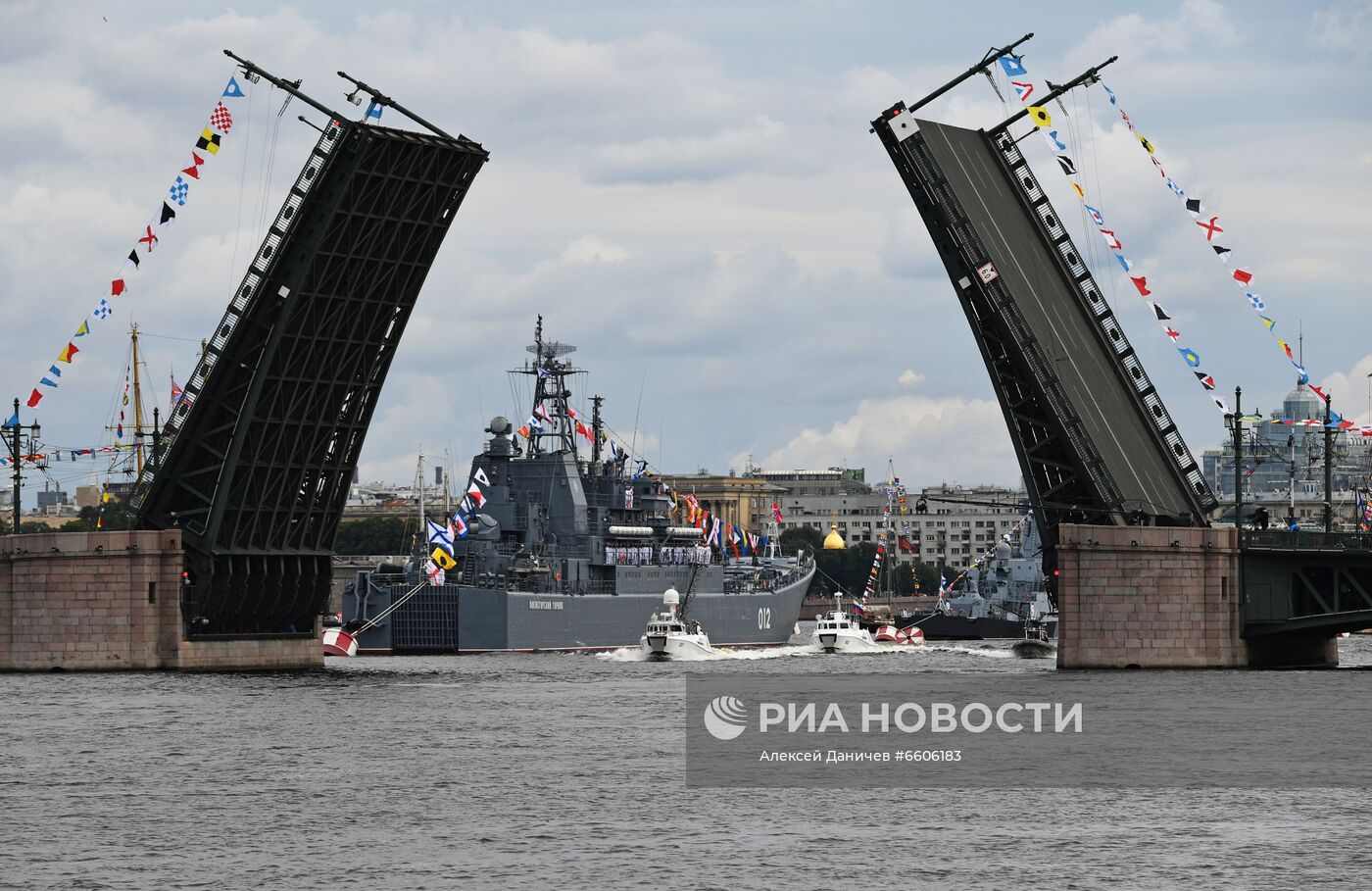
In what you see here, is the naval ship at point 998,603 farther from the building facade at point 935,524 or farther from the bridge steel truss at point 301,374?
the building facade at point 935,524

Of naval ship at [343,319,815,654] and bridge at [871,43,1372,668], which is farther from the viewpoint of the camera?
naval ship at [343,319,815,654]

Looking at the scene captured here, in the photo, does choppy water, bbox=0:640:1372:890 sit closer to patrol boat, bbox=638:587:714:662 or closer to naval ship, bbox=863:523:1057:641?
patrol boat, bbox=638:587:714:662

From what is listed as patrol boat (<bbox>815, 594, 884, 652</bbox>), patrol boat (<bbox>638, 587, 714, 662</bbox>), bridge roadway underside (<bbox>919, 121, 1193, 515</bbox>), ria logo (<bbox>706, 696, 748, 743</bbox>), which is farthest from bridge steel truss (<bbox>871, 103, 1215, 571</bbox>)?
patrol boat (<bbox>815, 594, 884, 652</bbox>)

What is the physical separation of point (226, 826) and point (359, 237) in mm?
20322

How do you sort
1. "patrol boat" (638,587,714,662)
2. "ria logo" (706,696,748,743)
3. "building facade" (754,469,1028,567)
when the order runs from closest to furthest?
1. "ria logo" (706,696,748,743)
2. "patrol boat" (638,587,714,662)
3. "building facade" (754,469,1028,567)

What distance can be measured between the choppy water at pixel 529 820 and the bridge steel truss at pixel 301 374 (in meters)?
8.73

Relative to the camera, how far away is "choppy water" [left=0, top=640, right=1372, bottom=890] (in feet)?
74.5

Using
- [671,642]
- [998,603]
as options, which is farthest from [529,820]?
[998,603]

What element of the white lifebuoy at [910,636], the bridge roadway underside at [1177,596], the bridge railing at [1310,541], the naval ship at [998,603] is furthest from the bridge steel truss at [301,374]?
the naval ship at [998,603]

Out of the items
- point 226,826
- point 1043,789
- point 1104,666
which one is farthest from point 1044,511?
point 226,826

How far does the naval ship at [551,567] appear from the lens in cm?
7594

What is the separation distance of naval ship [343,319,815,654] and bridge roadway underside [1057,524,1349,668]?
30.1 meters

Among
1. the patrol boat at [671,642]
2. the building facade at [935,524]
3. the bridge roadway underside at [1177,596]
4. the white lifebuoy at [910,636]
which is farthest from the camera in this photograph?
the building facade at [935,524]

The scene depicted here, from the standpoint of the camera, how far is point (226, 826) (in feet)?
85.3
